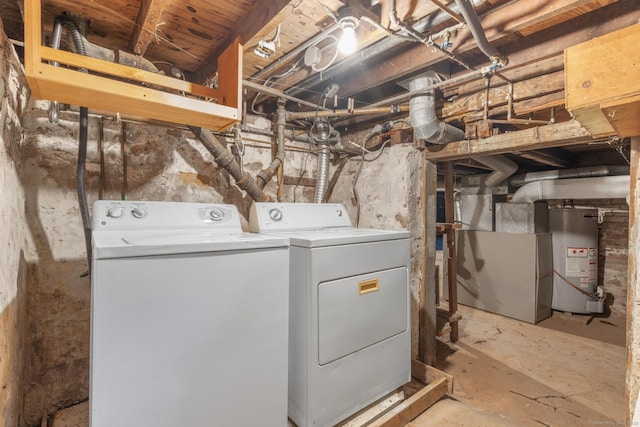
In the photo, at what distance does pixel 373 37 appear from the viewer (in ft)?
4.95

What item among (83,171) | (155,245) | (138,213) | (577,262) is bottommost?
(577,262)

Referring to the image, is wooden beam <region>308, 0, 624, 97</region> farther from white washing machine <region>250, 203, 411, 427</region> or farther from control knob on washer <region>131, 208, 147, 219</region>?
control knob on washer <region>131, 208, 147, 219</region>

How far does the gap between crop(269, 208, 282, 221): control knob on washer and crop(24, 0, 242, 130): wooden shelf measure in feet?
1.95

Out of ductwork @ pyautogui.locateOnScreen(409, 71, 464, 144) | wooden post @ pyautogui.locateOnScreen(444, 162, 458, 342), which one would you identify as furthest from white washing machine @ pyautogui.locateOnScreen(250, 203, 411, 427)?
wooden post @ pyautogui.locateOnScreen(444, 162, 458, 342)

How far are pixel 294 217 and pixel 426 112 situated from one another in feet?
3.71

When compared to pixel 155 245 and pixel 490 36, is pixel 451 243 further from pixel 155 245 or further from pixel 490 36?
pixel 155 245

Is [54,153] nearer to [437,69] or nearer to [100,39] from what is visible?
[100,39]

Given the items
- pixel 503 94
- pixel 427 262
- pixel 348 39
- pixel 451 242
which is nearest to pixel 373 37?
pixel 348 39

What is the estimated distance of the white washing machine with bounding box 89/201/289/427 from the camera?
1023mm

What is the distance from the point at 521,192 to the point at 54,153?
15.8 feet

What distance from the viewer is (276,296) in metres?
1.36

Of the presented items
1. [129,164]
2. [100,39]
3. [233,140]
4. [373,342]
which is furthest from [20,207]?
[373,342]

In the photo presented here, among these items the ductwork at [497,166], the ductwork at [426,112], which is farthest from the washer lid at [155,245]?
the ductwork at [497,166]

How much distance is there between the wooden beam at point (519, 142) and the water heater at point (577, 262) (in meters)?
2.73
